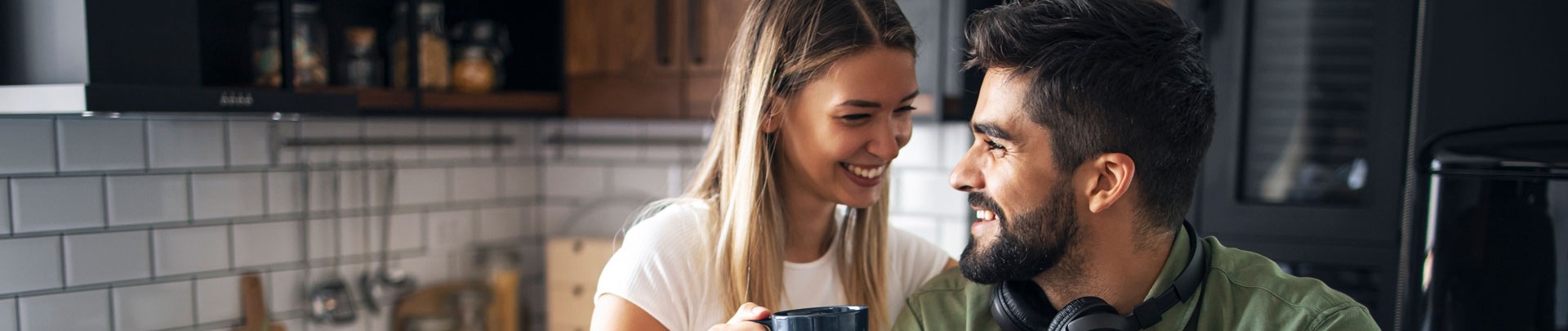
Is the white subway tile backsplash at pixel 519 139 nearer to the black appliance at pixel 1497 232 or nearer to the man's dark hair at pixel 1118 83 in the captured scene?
the man's dark hair at pixel 1118 83

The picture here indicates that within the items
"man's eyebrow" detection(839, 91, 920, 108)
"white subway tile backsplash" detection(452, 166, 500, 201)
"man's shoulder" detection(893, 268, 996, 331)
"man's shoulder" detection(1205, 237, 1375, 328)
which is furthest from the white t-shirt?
"white subway tile backsplash" detection(452, 166, 500, 201)

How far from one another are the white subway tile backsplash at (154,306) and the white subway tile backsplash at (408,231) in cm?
52

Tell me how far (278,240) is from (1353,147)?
2153 millimetres

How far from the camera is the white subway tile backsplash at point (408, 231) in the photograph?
2.71 metres

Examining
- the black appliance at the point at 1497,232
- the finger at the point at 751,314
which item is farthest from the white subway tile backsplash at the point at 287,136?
the black appliance at the point at 1497,232

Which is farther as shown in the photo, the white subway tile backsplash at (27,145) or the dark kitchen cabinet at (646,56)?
the dark kitchen cabinet at (646,56)

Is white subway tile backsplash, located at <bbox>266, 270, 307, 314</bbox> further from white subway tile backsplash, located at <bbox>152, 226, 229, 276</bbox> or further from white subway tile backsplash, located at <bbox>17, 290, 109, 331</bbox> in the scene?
white subway tile backsplash, located at <bbox>17, 290, 109, 331</bbox>

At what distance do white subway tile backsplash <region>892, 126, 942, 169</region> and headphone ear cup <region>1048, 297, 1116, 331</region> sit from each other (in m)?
1.39

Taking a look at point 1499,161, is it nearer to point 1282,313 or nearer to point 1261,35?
point 1261,35

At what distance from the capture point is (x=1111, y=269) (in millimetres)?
1376

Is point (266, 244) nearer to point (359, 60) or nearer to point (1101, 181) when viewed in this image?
point (359, 60)

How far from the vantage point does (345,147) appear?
100 inches

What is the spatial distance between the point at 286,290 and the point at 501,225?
0.68 meters

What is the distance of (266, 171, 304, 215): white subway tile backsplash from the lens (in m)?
2.40
